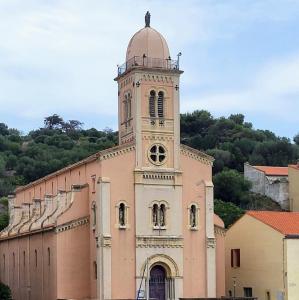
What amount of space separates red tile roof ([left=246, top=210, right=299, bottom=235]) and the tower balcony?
14.1 m

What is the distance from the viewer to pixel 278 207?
123 metres

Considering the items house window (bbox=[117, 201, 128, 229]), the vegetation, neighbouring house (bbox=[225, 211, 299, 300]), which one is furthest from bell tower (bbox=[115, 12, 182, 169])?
the vegetation

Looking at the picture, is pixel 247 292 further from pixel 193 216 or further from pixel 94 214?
pixel 94 214

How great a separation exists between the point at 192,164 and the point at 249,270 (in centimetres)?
1082

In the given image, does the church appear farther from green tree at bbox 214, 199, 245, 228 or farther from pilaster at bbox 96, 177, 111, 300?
green tree at bbox 214, 199, 245, 228

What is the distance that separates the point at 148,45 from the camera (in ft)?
218

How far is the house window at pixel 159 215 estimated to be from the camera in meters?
64.4

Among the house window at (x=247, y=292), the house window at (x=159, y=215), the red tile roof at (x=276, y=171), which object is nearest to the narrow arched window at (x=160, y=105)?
the house window at (x=159, y=215)

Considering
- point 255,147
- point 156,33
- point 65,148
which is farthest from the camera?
point 65,148

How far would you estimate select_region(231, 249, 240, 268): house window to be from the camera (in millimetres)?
72863

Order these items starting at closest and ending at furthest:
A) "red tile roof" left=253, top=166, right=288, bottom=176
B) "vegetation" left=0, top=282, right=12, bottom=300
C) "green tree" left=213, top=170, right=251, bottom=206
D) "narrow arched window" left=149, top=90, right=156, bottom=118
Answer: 1. "narrow arched window" left=149, top=90, right=156, bottom=118
2. "vegetation" left=0, top=282, right=12, bottom=300
3. "red tile roof" left=253, top=166, right=288, bottom=176
4. "green tree" left=213, top=170, right=251, bottom=206

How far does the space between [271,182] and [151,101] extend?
2525 inches

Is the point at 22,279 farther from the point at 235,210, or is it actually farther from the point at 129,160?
the point at 235,210

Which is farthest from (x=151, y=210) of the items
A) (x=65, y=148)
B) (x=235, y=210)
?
(x=65, y=148)
